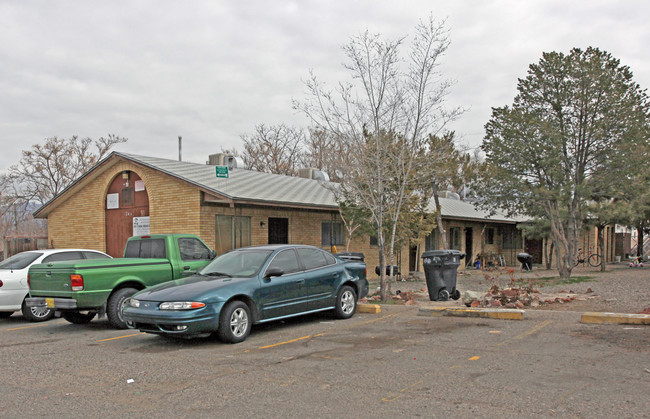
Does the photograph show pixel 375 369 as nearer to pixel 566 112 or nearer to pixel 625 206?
pixel 566 112

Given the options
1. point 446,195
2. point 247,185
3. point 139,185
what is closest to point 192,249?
point 247,185

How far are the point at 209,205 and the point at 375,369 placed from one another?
12.2 m

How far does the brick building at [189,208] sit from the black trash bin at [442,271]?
570 cm

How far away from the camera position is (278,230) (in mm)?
20359

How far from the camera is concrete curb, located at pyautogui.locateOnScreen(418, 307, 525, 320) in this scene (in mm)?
9898

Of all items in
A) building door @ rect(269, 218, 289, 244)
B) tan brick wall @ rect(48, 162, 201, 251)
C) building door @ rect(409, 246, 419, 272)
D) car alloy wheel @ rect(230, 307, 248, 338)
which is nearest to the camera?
car alloy wheel @ rect(230, 307, 248, 338)

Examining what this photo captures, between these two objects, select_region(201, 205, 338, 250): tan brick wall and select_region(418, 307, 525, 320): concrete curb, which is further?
select_region(201, 205, 338, 250): tan brick wall

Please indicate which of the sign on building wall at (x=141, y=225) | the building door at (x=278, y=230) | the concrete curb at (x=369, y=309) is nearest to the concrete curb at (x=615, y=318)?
the concrete curb at (x=369, y=309)

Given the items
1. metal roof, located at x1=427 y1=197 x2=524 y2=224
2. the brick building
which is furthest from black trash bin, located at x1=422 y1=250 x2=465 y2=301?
metal roof, located at x1=427 y1=197 x2=524 y2=224

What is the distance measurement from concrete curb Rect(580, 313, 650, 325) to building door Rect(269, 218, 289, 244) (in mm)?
12435

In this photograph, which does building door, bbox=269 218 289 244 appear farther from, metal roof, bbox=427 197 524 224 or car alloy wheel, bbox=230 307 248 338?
car alloy wheel, bbox=230 307 248 338

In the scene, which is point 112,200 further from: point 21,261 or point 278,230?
point 21,261

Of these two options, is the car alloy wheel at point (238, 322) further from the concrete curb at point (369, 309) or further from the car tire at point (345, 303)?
the concrete curb at point (369, 309)

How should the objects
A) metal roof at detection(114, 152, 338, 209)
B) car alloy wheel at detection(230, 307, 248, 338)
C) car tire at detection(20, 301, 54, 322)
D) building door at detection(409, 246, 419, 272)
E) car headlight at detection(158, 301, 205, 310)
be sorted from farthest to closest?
building door at detection(409, 246, 419, 272)
metal roof at detection(114, 152, 338, 209)
car tire at detection(20, 301, 54, 322)
car alloy wheel at detection(230, 307, 248, 338)
car headlight at detection(158, 301, 205, 310)
